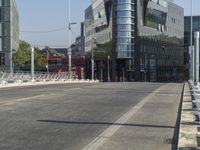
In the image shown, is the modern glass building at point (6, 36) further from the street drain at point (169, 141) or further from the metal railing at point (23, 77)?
the street drain at point (169, 141)

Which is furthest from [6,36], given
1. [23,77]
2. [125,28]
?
[23,77]

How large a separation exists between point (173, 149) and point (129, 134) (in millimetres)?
2308

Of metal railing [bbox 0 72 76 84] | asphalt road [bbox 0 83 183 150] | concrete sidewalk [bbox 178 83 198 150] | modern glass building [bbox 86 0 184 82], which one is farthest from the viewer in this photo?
modern glass building [bbox 86 0 184 82]

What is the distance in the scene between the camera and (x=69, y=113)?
16.8 meters

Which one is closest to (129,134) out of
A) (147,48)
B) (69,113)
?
(69,113)

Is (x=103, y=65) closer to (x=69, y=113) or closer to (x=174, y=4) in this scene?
(x=174, y=4)

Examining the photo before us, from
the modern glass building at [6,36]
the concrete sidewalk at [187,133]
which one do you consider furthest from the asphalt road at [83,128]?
the modern glass building at [6,36]

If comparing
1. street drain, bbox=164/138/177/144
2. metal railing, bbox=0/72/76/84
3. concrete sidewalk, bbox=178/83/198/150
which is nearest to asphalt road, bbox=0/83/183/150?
street drain, bbox=164/138/177/144

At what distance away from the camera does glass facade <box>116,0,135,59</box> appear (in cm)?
12750

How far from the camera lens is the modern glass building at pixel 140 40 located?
128m

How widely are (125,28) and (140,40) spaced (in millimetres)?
5149

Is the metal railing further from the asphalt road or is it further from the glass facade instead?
the glass facade

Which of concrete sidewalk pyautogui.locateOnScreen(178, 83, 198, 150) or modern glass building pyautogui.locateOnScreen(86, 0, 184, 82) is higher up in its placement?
modern glass building pyautogui.locateOnScreen(86, 0, 184, 82)

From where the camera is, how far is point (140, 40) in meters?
130
